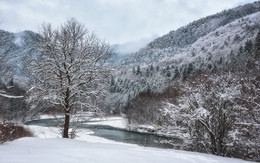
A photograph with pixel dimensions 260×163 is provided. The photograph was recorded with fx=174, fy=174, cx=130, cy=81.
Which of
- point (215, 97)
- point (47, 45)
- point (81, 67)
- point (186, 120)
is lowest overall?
point (186, 120)

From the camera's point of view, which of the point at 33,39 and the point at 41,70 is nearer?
the point at 41,70

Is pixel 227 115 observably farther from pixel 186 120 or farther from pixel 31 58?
pixel 31 58

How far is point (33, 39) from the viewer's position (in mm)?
10352

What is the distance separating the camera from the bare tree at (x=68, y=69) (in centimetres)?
898

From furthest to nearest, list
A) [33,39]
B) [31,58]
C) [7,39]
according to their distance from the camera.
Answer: [33,39], [31,58], [7,39]

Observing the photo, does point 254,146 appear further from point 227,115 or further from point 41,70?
point 41,70

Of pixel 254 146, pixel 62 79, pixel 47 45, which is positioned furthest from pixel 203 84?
pixel 47 45

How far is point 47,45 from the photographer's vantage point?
9.11m

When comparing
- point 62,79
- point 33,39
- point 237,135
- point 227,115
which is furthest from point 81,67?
point 237,135

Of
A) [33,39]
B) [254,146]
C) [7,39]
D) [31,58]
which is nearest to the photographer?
[7,39]

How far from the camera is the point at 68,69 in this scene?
914 cm

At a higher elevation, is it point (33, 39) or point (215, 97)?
point (33, 39)

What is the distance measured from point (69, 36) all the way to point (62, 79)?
2381 mm

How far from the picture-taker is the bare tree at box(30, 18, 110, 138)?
898 centimetres
